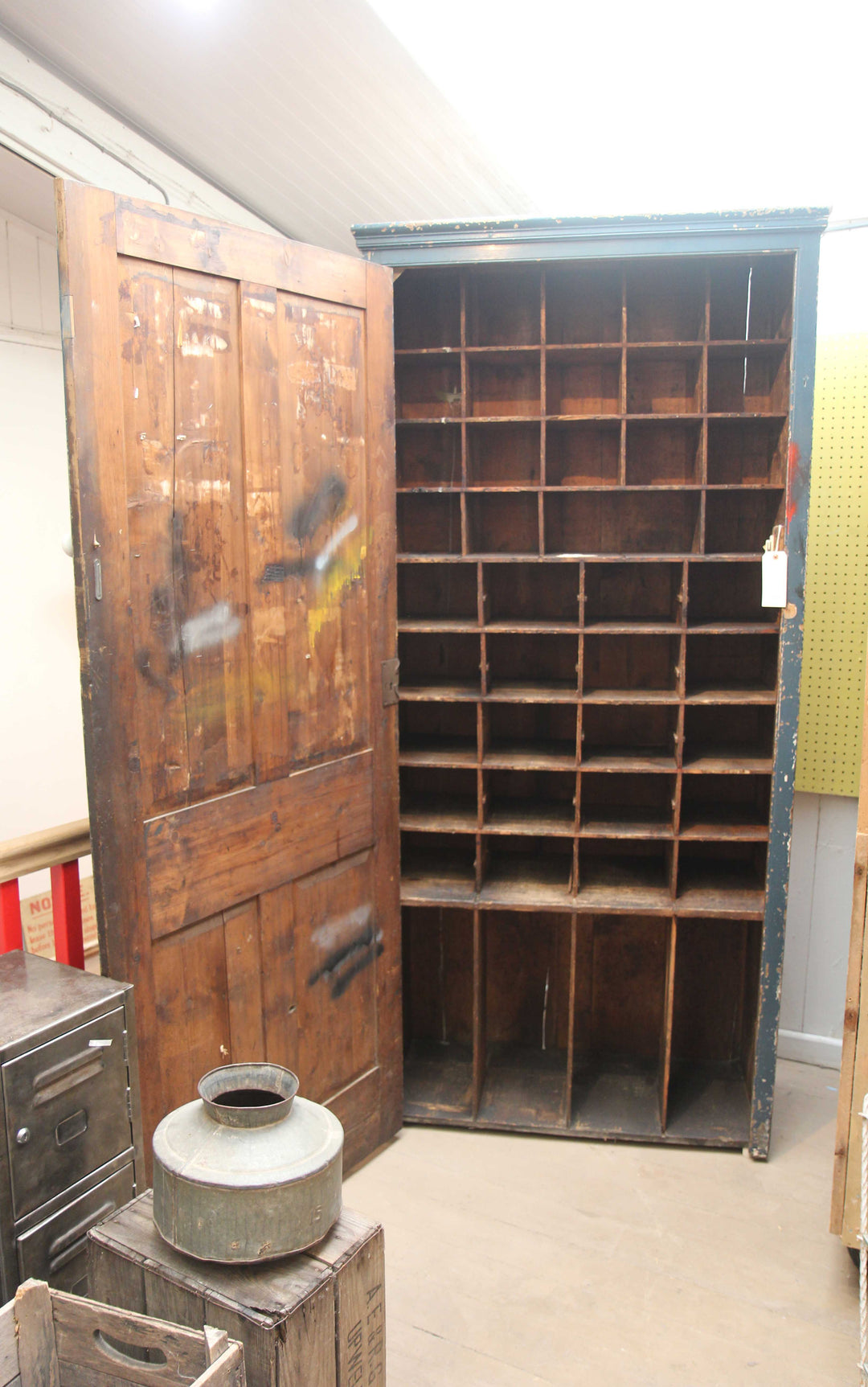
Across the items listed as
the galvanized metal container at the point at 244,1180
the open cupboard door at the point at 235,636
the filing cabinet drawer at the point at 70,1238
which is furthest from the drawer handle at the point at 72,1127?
the open cupboard door at the point at 235,636

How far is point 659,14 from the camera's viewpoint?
8.56 ft

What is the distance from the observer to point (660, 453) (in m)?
3.04

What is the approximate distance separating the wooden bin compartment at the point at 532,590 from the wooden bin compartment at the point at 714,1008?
3.65 feet

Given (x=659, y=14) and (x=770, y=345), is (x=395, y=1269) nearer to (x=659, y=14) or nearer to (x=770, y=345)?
(x=770, y=345)

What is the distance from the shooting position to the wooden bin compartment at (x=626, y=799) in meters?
2.99

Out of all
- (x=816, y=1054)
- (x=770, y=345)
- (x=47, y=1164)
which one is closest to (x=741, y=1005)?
(x=816, y=1054)

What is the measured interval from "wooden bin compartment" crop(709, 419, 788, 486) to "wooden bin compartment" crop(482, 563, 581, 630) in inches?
21.2

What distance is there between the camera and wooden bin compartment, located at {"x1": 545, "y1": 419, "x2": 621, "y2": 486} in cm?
307

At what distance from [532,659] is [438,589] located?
39 cm

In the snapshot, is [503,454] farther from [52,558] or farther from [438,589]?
[52,558]

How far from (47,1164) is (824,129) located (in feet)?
10.9

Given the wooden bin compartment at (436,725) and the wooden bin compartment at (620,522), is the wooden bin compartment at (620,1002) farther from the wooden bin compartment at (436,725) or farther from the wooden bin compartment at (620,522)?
the wooden bin compartment at (620,522)

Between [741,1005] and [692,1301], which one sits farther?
[741,1005]

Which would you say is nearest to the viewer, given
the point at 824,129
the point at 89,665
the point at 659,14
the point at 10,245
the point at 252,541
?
the point at 89,665
